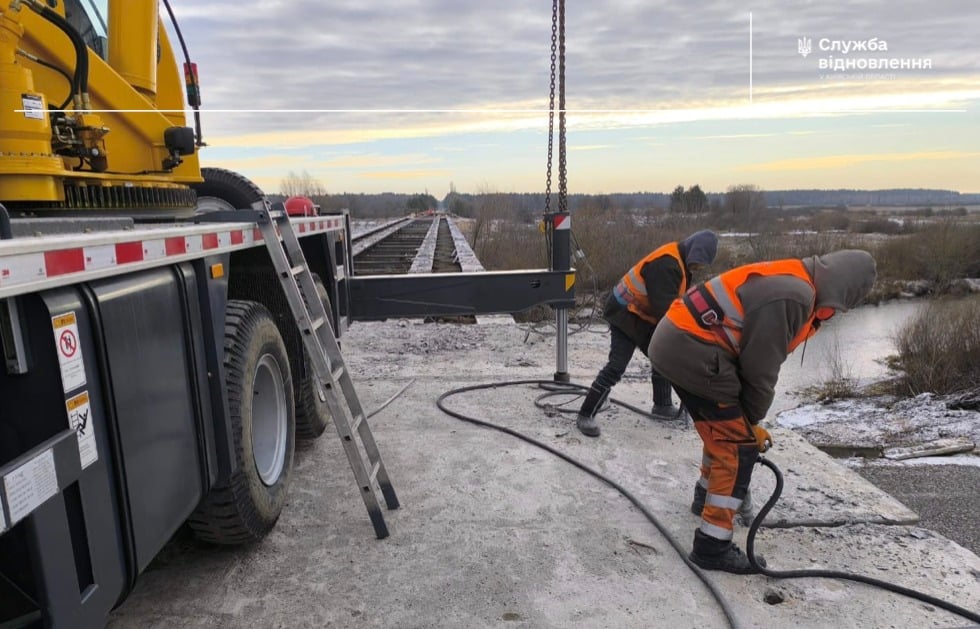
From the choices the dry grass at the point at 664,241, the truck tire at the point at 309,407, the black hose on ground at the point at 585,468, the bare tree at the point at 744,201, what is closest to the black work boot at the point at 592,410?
the black hose on ground at the point at 585,468

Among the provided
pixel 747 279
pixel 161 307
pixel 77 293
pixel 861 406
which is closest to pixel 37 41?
pixel 161 307

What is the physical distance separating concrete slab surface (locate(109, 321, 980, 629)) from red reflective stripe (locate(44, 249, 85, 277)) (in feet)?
5.65

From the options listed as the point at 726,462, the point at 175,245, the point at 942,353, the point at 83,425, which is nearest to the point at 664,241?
the point at 942,353

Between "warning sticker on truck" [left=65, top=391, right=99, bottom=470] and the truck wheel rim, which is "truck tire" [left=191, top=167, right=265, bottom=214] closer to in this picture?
the truck wheel rim

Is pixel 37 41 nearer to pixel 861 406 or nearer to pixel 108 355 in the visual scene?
pixel 108 355

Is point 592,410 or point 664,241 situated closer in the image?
point 592,410

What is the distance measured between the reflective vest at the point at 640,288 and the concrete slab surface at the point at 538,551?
1.00 metres

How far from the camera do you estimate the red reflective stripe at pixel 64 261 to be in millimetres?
1904

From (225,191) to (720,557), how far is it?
517 centimetres

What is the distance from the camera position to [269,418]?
12.7 feet

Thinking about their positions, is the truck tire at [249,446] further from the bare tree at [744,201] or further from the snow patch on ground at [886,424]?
the bare tree at [744,201]

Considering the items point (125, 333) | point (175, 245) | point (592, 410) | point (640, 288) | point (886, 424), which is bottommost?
point (886, 424)

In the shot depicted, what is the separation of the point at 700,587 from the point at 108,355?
2.73 m

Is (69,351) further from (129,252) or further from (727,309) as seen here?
(727,309)
